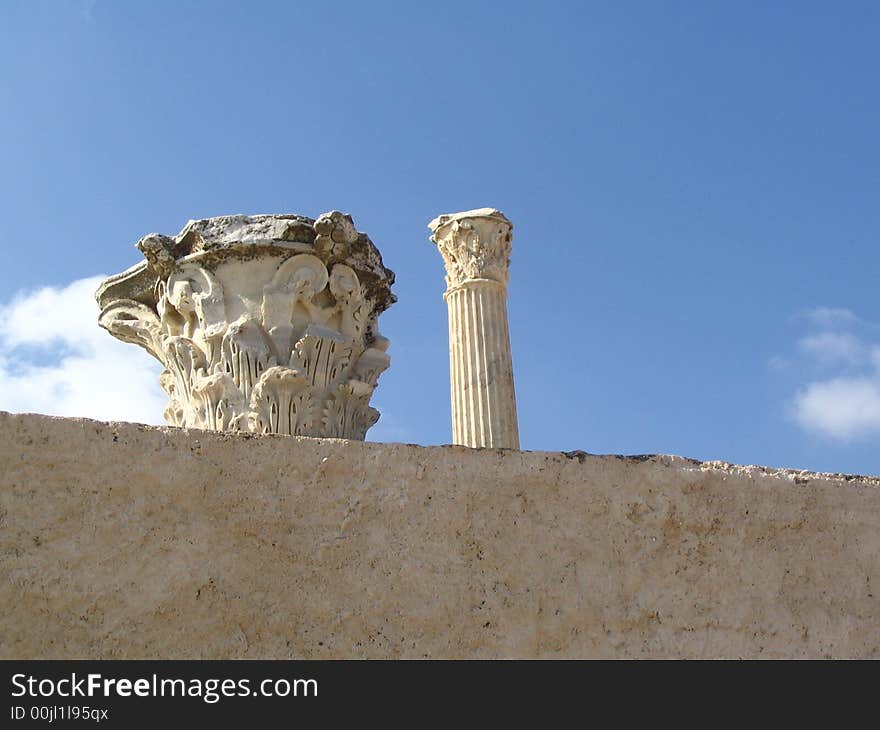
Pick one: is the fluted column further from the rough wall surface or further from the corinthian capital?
the rough wall surface

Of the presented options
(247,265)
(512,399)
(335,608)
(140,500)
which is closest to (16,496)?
(140,500)

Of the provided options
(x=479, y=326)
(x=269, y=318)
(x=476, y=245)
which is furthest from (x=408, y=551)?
(x=476, y=245)

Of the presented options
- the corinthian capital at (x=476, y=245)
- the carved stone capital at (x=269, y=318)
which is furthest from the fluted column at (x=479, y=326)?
the carved stone capital at (x=269, y=318)

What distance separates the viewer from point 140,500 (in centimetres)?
278

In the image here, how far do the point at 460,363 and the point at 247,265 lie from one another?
5452 mm

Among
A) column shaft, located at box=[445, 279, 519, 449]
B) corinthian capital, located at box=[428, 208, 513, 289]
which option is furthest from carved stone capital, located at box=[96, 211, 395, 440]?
corinthian capital, located at box=[428, 208, 513, 289]

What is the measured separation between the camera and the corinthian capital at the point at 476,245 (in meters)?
11.4

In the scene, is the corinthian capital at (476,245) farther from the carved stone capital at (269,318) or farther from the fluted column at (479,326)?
the carved stone capital at (269,318)

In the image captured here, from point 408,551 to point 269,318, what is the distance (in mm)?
2971

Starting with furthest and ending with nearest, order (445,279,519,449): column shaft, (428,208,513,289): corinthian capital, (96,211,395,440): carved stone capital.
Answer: (428,208,513,289): corinthian capital, (445,279,519,449): column shaft, (96,211,395,440): carved stone capital

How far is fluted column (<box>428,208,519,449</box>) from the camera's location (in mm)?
10664
